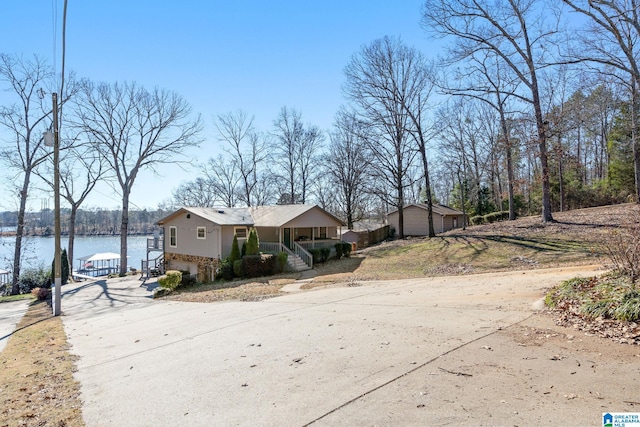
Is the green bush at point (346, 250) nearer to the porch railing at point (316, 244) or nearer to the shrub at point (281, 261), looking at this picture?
the porch railing at point (316, 244)

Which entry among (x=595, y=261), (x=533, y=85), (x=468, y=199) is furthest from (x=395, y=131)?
(x=595, y=261)

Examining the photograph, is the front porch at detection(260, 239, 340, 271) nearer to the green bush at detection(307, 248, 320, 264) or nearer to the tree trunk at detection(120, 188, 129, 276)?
the green bush at detection(307, 248, 320, 264)

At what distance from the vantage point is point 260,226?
25.2 m

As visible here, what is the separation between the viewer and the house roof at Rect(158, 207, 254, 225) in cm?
2319

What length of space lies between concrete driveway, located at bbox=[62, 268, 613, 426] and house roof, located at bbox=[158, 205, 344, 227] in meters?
13.0

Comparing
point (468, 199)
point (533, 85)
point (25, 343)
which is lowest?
point (25, 343)

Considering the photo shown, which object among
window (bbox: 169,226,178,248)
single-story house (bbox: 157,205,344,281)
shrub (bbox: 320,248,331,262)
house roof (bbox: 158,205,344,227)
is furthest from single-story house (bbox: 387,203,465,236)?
window (bbox: 169,226,178,248)

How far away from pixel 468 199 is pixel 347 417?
40603 mm

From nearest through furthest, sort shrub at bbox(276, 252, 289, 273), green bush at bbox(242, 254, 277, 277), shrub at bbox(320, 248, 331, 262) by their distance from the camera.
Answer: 1. green bush at bbox(242, 254, 277, 277)
2. shrub at bbox(276, 252, 289, 273)
3. shrub at bbox(320, 248, 331, 262)

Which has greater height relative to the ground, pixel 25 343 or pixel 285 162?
pixel 285 162

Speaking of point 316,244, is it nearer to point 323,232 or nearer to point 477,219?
point 323,232

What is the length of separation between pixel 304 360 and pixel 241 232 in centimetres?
1895

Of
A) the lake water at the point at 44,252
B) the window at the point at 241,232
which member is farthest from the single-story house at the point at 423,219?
the lake water at the point at 44,252

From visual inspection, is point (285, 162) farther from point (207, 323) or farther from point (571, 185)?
point (207, 323)
